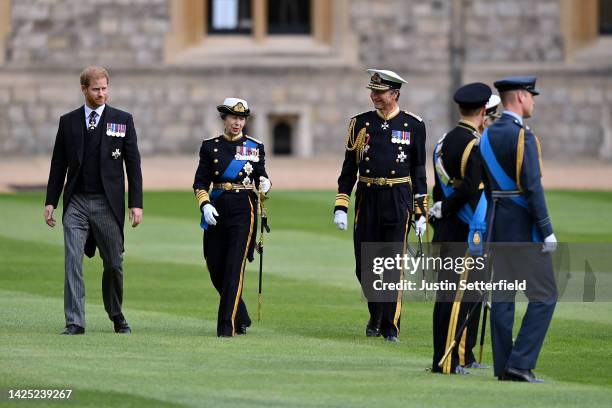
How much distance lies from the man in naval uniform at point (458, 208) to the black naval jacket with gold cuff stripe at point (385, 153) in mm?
1682

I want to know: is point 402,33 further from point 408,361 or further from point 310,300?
point 408,361

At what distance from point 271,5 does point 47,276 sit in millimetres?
16826

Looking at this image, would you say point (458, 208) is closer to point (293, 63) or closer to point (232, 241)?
point (232, 241)

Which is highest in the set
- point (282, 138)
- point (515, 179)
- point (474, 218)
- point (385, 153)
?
point (515, 179)

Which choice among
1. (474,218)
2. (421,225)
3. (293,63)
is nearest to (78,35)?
(293,63)

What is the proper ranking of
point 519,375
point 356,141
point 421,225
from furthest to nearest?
point 356,141 < point 421,225 < point 519,375

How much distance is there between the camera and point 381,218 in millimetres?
12211

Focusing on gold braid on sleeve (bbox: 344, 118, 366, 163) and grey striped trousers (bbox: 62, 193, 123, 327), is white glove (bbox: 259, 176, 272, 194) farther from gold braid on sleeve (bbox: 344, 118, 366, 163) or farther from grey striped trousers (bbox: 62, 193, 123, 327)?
grey striped trousers (bbox: 62, 193, 123, 327)

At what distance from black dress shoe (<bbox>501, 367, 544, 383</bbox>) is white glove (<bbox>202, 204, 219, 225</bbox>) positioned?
2798 millimetres

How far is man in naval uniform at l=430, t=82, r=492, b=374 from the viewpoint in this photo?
33.8ft

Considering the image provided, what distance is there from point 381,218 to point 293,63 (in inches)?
767

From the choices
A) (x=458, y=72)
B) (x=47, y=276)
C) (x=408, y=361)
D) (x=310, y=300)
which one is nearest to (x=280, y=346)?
(x=408, y=361)

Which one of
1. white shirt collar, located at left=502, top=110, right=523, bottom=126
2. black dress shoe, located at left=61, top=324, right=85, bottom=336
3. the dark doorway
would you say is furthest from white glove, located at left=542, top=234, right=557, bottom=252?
the dark doorway

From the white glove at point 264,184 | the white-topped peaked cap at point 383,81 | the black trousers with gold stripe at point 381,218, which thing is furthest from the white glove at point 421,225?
the white glove at point 264,184
